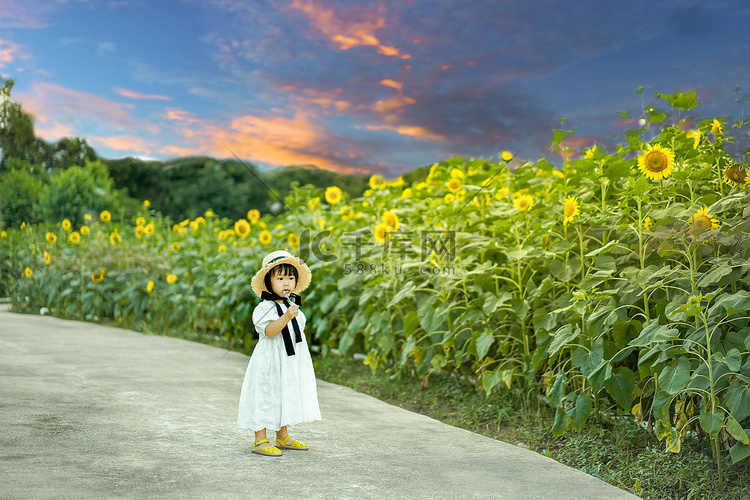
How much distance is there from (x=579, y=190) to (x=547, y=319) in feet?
3.16

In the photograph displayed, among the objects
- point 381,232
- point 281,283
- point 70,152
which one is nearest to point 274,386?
point 281,283

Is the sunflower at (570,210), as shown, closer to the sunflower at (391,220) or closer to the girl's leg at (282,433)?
the sunflower at (391,220)

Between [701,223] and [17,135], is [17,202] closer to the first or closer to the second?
[17,135]

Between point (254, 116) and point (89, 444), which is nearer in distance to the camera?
point (89, 444)

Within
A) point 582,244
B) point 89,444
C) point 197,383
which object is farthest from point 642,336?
point 197,383

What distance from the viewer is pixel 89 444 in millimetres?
3172

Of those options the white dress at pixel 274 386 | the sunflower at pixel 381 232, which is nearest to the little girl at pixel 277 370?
the white dress at pixel 274 386

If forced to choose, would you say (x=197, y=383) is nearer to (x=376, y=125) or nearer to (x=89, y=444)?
(x=89, y=444)

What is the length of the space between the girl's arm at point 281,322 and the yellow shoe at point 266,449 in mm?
526

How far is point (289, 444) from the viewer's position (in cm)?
334

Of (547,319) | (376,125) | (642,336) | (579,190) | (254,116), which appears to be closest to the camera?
(642,336)

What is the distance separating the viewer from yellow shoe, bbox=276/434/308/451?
332 cm

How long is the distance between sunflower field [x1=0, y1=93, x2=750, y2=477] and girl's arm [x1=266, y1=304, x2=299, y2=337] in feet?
4.37

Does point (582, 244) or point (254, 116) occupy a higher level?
point (254, 116)
